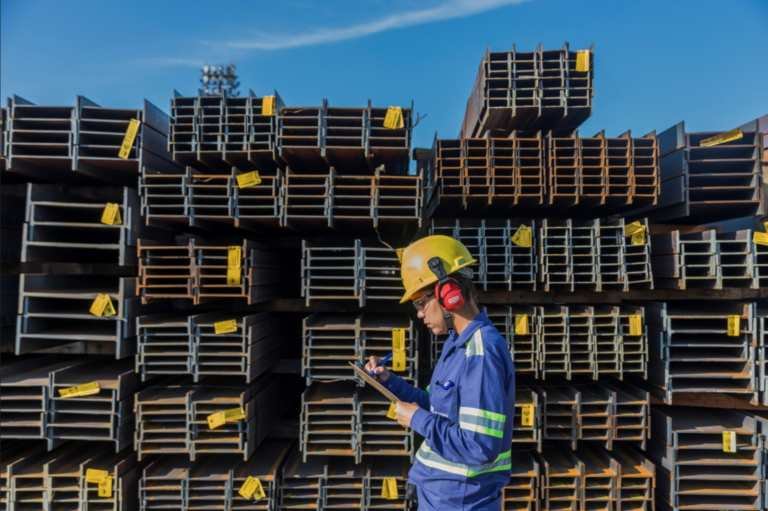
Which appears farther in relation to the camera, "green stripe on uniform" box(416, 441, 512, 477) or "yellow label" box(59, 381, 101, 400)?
"yellow label" box(59, 381, 101, 400)

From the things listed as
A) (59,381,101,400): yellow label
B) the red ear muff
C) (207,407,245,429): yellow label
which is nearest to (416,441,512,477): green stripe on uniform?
the red ear muff

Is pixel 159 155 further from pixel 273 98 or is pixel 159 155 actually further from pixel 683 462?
pixel 683 462

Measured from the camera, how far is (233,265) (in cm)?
289

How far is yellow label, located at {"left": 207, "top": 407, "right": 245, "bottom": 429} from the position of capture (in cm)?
289

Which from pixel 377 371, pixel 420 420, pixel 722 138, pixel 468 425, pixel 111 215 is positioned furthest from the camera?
pixel 722 138

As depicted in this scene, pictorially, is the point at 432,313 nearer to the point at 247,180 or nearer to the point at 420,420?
the point at 420,420

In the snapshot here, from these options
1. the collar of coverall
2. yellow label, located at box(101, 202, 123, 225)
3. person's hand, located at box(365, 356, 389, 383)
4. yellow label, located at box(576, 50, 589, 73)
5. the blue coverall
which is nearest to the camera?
the blue coverall

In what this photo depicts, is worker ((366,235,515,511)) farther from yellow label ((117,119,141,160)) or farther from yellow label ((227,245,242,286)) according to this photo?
yellow label ((117,119,141,160))

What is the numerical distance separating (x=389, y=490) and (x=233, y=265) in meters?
2.25

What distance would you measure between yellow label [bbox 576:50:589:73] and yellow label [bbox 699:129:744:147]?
1.20 metres

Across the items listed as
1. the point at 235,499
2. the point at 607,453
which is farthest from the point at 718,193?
the point at 235,499

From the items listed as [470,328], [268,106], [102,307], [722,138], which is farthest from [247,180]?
[722,138]

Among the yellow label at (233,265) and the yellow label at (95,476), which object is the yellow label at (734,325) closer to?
the yellow label at (233,265)

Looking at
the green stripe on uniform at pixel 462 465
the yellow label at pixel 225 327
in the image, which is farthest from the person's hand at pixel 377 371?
the yellow label at pixel 225 327
